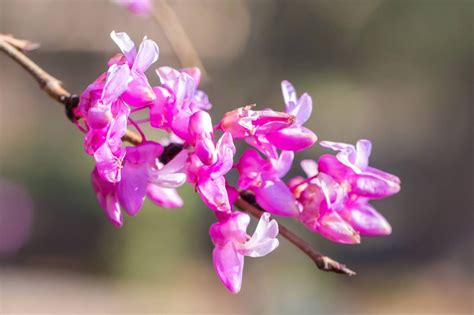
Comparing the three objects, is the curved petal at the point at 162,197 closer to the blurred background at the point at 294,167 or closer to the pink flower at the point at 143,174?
the pink flower at the point at 143,174

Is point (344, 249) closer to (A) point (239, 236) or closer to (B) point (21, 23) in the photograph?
(B) point (21, 23)

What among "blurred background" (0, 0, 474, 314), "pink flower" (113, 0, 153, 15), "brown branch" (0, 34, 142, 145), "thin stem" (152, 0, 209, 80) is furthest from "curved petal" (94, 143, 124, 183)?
"blurred background" (0, 0, 474, 314)

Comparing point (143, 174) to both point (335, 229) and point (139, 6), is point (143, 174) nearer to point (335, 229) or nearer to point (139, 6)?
point (335, 229)

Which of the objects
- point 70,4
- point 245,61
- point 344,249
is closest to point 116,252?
point 344,249

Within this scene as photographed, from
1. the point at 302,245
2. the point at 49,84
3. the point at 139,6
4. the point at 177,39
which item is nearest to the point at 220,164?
the point at 302,245

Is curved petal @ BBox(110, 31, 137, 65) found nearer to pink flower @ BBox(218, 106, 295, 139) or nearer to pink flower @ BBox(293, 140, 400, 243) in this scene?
pink flower @ BBox(218, 106, 295, 139)

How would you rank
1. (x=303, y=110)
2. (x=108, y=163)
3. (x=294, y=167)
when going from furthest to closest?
1. (x=294, y=167)
2. (x=303, y=110)
3. (x=108, y=163)
